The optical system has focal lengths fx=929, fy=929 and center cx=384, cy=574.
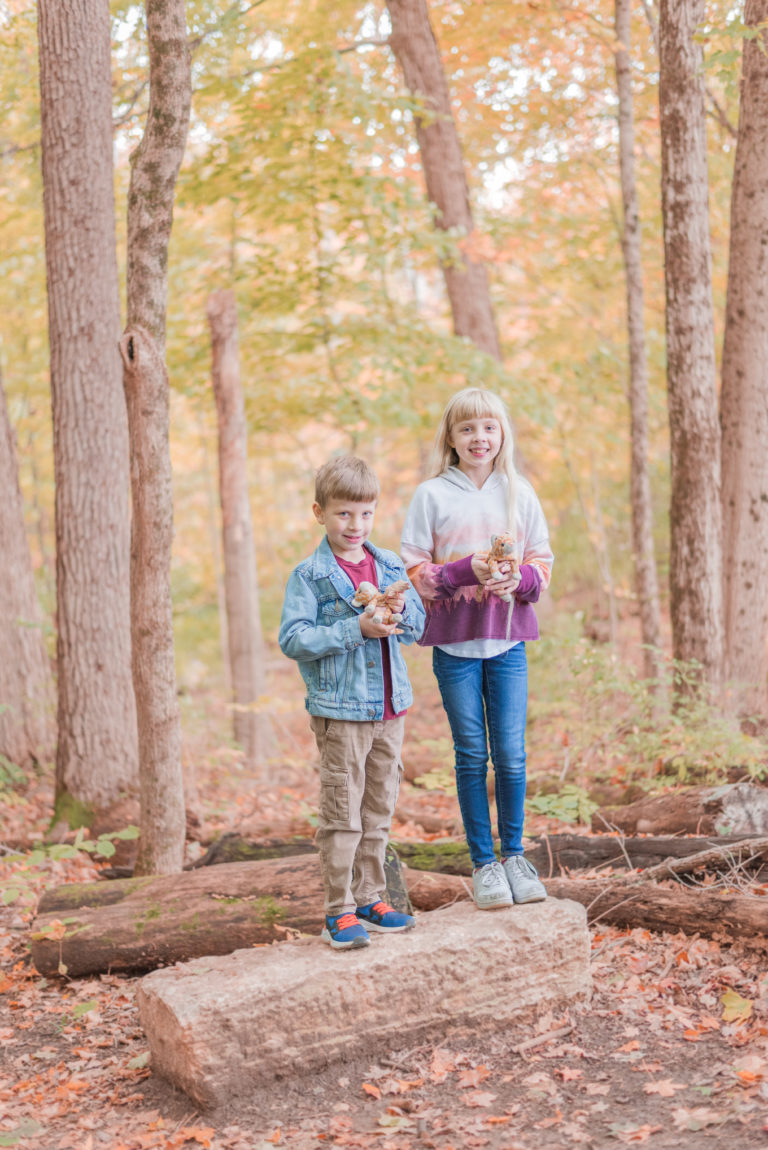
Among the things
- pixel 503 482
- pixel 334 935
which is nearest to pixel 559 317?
pixel 503 482

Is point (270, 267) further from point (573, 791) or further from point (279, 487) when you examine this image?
point (279, 487)

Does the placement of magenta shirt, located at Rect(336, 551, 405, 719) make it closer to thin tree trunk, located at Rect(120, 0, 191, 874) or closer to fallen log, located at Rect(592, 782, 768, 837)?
thin tree trunk, located at Rect(120, 0, 191, 874)

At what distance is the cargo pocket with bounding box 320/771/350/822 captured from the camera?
11.8 feet

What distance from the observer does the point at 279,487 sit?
23734 millimetres

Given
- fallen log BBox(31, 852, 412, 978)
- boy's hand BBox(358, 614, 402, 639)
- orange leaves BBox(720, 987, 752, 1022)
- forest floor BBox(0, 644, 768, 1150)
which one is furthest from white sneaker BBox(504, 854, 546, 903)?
boy's hand BBox(358, 614, 402, 639)

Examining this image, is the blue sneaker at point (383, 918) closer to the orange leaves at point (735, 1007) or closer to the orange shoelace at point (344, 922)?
the orange shoelace at point (344, 922)

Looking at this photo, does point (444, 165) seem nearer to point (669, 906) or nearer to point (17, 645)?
point (17, 645)

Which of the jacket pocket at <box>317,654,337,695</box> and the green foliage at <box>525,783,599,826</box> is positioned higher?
the jacket pocket at <box>317,654,337,695</box>

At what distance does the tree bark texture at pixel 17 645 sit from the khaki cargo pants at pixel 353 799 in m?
5.39

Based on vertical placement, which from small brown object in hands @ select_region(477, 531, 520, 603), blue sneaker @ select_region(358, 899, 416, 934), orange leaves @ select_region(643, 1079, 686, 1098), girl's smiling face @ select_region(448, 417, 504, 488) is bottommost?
orange leaves @ select_region(643, 1079, 686, 1098)

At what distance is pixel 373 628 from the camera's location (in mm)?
3430

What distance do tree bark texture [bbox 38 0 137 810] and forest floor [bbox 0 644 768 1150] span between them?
2.10 meters

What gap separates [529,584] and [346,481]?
0.85 metres

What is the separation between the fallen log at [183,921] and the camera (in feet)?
14.8
